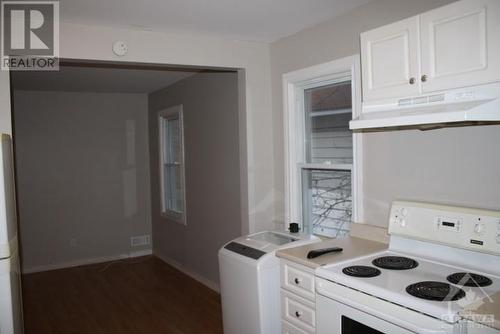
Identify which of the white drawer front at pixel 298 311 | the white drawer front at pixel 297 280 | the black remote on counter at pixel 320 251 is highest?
the black remote on counter at pixel 320 251

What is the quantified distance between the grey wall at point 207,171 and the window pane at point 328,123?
934 mm

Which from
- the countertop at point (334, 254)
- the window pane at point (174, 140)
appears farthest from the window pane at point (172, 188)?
the countertop at point (334, 254)

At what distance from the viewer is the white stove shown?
1713 millimetres

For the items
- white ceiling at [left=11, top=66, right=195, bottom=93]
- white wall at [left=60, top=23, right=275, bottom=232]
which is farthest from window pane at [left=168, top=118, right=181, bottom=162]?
white wall at [left=60, top=23, right=275, bottom=232]

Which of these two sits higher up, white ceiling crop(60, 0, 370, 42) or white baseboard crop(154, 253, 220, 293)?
white ceiling crop(60, 0, 370, 42)

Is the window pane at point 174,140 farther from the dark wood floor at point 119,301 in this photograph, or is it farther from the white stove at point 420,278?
the white stove at point 420,278

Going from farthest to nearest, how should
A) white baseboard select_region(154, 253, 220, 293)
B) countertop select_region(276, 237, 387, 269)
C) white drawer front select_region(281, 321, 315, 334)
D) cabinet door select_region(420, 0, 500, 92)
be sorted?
1. white baseboard select_region(154, 253, 220, 293)
2. white drawer front select_region(281, 321, 315, 334)
3. countertop select_region(276, 237, 387, 269)
4. cabinet door select_region(420, 0, 500, 92)

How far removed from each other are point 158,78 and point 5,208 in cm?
302

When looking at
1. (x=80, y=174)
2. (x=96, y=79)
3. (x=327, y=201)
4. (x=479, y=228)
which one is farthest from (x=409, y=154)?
(x=80, y=174)

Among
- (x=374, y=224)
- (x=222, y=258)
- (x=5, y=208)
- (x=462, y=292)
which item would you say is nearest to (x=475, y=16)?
(x=462, y=292)

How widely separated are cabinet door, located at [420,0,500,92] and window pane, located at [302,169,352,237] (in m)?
1.18

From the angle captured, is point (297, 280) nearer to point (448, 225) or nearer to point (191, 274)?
point (448, 225)

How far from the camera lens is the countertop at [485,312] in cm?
156

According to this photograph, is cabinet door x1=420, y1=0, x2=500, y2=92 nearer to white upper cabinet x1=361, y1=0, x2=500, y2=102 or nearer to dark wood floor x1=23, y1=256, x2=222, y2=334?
white upper cabinet x1=361, y1=0, x2=500, y2=102
